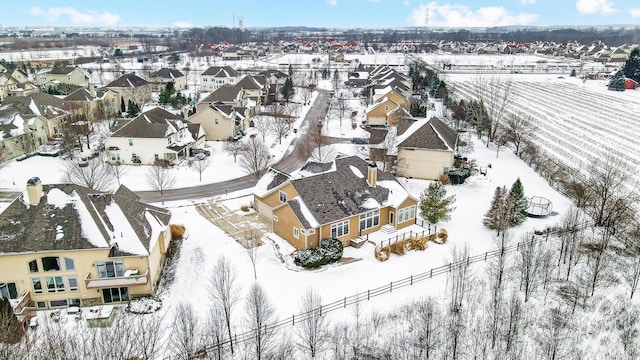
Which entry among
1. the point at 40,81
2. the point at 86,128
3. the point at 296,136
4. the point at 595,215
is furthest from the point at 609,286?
the point at 40,81

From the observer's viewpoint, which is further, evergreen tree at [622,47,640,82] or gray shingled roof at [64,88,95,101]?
evergreen tree at [622,47,640,82]

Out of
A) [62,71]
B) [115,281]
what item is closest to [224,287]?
[115,281]

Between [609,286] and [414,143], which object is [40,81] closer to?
[414,143]

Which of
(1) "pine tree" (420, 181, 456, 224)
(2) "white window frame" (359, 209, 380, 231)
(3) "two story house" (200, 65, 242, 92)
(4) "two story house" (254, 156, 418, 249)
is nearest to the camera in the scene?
(4) "two story house" (254, 156, 418, 249)

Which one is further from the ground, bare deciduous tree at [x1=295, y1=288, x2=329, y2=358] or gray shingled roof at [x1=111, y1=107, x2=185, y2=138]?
gray shingled roof at [x1=111, y1=107, x2=185, y2=138]

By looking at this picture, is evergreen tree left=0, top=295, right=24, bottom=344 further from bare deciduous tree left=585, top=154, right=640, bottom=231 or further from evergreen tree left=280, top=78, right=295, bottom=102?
evergreen tree left=280, top=78, right=295, bottom=102

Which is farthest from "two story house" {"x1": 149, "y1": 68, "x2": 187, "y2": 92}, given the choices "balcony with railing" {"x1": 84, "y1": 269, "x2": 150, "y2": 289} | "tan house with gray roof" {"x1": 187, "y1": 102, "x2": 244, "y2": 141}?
"balcony with railing" {"x1": 84, "y1": 269, "x2": 150, "y2": 289}

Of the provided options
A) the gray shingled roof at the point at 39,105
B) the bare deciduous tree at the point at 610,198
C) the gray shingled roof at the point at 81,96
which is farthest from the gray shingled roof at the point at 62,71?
the bare deciduous tree at the point at 610,198

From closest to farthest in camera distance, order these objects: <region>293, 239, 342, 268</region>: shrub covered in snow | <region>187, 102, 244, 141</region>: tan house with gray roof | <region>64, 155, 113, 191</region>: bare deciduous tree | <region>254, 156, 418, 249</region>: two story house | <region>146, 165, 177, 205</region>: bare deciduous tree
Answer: <region>293, 239, 342, 268</region>: shrub covered in snow → <region>254, 156, 418, 249</region>: two story house → <region>64, 155, 113, 191</region>: bare deciduous tree → <region>146, 165, 177, 205</region>: bare deciduous tree → <region>187, 102, 244, 141</region>: tan house with gray roof
